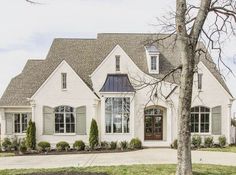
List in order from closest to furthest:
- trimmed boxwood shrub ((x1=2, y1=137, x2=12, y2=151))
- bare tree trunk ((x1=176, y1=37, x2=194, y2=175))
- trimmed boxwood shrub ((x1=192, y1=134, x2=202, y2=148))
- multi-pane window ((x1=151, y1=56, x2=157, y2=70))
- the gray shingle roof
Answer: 1. bare tree trunk ((x1=176, y1=37, x2=194, y2=175))
2. trimmed boxwood shrub ((x1=192, y1=134, x2=202, y2=148))
3. trimmed boxwood shrub ((x1=2, y1=137, x2=12, y2=151))
4. multi-pane window ((x1=151, y1=56, x2=157, y2=70))
5. the gray shingle roof

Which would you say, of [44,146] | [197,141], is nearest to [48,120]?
[44,146]

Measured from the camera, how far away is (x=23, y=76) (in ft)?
117

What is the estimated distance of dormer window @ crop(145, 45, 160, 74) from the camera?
1301 inches

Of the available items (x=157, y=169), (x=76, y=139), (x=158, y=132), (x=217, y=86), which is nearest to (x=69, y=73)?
(x=76, y=139)

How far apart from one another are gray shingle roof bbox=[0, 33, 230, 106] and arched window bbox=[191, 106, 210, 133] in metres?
2.78

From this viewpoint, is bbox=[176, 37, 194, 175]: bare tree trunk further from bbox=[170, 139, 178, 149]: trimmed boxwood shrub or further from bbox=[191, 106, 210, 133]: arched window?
bbox=[191, 106, 210, 133]: arched window

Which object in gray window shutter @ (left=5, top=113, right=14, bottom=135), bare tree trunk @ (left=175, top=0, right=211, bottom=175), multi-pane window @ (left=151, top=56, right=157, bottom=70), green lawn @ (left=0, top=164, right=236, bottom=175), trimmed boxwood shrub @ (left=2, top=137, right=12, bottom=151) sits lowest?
trimmed boxwood shrub @ (left=2, top=137, right=12, bottom=151)

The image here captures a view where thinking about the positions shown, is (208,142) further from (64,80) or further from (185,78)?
(185,78)

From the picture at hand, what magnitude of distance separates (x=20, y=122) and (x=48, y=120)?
10.9ft

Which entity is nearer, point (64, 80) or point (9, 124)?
point (64, 80)

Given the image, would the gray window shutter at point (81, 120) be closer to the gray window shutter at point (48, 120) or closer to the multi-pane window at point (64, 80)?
the gray window shutter at point (48, 120)

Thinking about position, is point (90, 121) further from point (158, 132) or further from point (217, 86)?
point (217, 86)

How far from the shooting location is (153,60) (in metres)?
33.4

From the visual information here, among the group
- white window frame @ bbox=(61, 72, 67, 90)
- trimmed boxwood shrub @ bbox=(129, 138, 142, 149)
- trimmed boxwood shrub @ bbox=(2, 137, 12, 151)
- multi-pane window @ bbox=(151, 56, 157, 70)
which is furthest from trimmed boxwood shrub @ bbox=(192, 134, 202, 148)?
trimmed boxwood shrub @ bbox=(2, 137, 12, 151)
